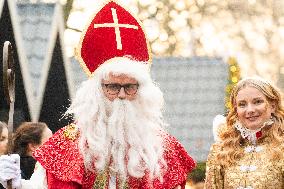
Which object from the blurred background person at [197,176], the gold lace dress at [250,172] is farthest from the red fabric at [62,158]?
the blurred background person at [197,176]

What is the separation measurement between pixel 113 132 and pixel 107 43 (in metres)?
0.65

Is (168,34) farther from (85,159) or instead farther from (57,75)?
(85,159)

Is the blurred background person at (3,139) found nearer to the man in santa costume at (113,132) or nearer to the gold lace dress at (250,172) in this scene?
the man in santa costume at (113,132)

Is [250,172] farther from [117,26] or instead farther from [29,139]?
[29,139]

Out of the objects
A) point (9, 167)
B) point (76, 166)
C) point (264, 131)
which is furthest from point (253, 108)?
point (9, 167)

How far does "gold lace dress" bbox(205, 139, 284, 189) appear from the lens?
262 inches

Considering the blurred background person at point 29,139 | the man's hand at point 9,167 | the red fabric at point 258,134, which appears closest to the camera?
the man's hand at point 9,167

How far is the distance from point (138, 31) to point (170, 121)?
11781 mm

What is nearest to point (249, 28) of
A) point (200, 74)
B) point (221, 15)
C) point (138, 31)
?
point (221, 15)

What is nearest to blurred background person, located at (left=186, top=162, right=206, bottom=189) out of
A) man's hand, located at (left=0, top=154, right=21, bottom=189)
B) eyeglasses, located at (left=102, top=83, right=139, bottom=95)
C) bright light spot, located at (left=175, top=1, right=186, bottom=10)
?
eyeglasses, located at (left=102, top=83, right=139, bottom=95)

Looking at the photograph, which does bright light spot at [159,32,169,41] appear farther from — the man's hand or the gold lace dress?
the man's hand

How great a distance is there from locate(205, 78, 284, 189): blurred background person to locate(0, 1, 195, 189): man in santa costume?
0.27 m

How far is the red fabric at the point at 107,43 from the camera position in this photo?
22.1 feet

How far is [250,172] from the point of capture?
672 cm
